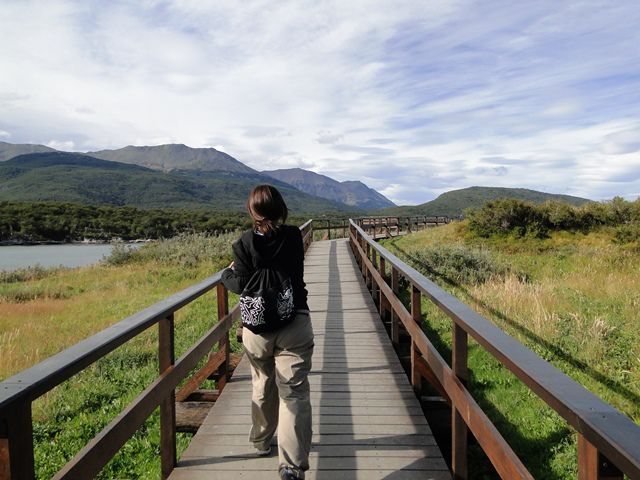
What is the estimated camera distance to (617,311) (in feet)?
26.2

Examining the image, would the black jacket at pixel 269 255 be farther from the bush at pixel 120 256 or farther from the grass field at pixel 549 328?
the bush at pixel 120 256

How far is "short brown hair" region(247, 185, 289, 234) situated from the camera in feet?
9.87

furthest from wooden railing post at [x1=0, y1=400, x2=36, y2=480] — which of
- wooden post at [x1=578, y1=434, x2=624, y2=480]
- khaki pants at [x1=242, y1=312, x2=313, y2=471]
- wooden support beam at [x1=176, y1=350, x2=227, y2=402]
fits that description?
wooden support beam at [x1=176, y1=350, x2=227, y2=402]

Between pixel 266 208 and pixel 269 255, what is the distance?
0.94 feet

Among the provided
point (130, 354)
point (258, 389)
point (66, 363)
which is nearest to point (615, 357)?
point (258, 389)

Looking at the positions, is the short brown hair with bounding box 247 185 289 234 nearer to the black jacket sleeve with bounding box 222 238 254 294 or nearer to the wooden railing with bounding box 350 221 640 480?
the black jacket sleeve with bounding box 222 238 254 294

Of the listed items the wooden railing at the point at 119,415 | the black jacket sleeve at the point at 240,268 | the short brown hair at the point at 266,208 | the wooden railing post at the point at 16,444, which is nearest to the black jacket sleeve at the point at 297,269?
the short brown hair at the point at 266,208

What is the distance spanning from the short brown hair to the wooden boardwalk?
1.60 metres

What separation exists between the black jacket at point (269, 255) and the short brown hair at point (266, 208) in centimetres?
6

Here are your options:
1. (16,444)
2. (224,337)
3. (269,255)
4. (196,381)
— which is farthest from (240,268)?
(224,337)

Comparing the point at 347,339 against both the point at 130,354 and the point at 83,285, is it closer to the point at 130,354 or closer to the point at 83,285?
the point at 130,354

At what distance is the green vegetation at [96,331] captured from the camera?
4.95m

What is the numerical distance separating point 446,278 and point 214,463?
9690 mm

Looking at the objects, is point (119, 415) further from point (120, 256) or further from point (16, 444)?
point (120, 256)
